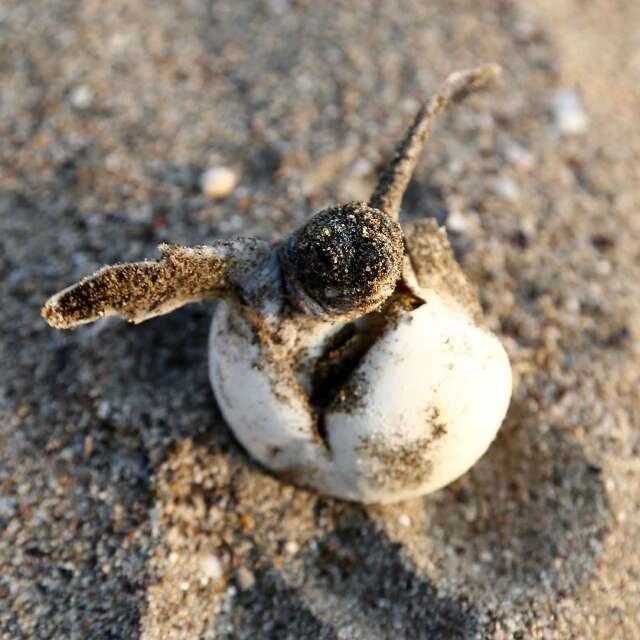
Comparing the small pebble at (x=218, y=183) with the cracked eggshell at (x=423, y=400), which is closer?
the cracked eggshell at (x=423, y=400)

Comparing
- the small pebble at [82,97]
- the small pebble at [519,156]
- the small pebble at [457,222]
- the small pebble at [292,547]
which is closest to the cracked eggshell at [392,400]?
the small pebble at [292,547]

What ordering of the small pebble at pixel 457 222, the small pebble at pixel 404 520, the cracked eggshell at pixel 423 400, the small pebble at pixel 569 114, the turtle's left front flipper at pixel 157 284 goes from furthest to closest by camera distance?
the small pebble at pixel 569 114 → the small pebble at pixel 457 222 → the small pebble at pixel 404 520 → the cracked eggshell at pixel 423 400 → the turtle's left front flipper at pixel 157 284

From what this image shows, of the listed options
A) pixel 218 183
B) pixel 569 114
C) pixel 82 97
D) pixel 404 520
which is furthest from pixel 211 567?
pixel 569 114

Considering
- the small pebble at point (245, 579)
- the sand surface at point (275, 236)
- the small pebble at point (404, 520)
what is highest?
the sand surface at point (275, 236)

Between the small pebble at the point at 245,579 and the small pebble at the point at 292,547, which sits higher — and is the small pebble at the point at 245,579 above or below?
below

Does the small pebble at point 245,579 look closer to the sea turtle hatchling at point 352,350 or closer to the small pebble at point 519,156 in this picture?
the sea turtle hatchling at point 352,350

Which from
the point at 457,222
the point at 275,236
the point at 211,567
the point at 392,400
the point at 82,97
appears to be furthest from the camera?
the point at 82,97

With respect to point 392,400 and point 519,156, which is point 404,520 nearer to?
point 392,400

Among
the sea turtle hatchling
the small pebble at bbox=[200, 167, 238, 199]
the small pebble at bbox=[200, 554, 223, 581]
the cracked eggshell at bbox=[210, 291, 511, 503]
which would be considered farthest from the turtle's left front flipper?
the small pebble at bbox=[200, 167, 238, 199]
